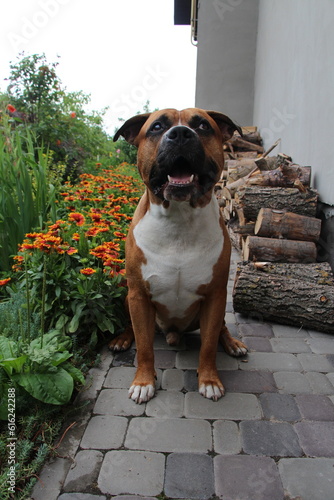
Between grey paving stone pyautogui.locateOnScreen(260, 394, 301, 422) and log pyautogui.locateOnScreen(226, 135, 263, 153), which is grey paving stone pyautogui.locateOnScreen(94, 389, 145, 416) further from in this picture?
log pyautogui.locateOnScreen(226, 135, 263, 153)

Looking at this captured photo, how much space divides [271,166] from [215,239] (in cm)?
298

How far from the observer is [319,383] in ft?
7.46

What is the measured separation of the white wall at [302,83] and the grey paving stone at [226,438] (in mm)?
2382

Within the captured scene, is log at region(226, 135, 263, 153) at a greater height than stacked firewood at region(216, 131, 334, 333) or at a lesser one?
greater

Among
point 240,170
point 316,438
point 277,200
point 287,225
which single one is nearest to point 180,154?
point 316,438

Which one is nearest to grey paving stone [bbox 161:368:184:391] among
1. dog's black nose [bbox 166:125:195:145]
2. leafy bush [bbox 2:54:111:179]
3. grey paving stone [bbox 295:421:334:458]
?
grey paving stone [bbox 295:421:334:458]

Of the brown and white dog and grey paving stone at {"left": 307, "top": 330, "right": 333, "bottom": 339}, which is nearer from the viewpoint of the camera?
the brown and white dog

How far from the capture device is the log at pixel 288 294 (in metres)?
2.91

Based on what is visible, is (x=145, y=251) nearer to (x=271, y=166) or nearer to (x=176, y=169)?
(x=176, y=169)

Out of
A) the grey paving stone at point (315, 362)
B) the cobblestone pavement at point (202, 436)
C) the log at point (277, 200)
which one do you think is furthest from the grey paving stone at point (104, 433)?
the log at point (277, 200)

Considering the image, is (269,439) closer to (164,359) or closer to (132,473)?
(132,473)

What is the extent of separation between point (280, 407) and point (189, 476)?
689 mm

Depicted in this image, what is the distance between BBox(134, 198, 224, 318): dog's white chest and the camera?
2055mm

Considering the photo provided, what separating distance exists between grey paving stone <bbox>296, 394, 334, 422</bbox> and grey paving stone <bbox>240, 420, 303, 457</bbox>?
0.54 feet
